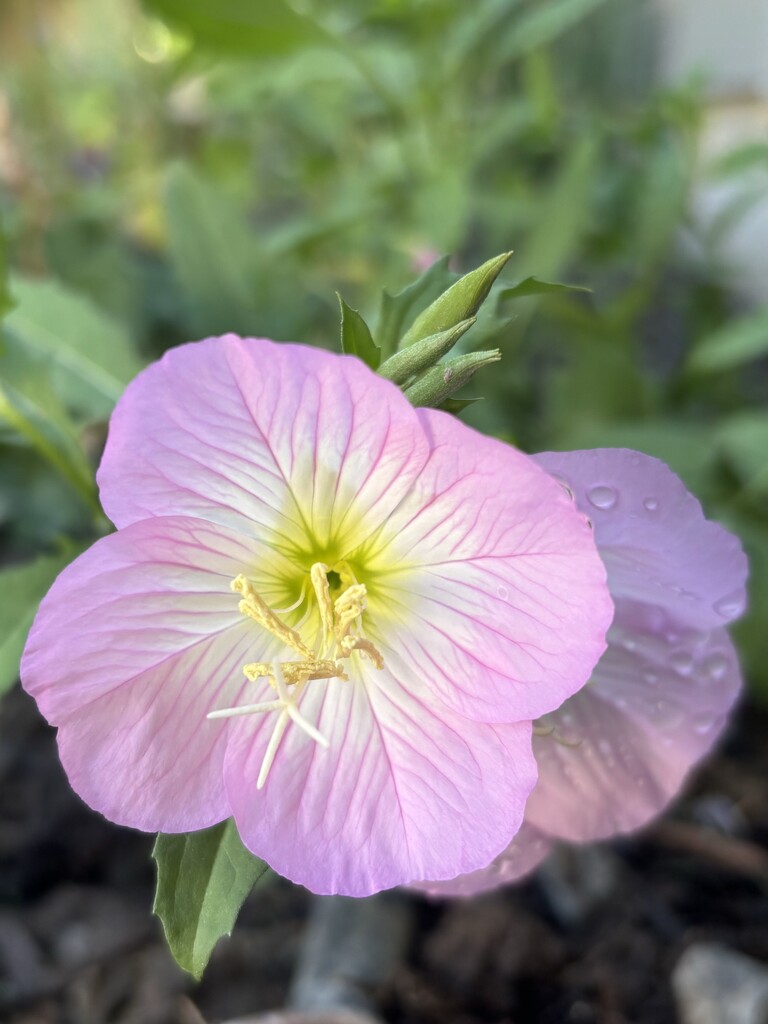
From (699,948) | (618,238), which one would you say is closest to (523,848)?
(699,948)

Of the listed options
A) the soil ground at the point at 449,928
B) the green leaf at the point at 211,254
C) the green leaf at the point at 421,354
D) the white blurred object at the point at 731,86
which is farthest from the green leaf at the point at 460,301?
the white blurred object at the point at 731,86

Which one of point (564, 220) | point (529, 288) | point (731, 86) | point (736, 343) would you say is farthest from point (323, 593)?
point (731, 86)

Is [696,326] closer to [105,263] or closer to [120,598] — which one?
[105,263]

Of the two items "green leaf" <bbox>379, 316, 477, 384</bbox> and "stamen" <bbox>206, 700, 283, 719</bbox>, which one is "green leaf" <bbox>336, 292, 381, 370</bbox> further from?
"stamen" <bbox>206, 700, 283, 719</bbox>

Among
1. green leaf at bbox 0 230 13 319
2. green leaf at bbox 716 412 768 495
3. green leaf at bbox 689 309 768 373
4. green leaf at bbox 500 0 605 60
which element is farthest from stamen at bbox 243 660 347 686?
green leaf at bbox 500 0 605 60

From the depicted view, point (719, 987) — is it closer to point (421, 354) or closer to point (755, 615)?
point (755, 615)

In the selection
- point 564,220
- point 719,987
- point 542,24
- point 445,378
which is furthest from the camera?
point 542,24
